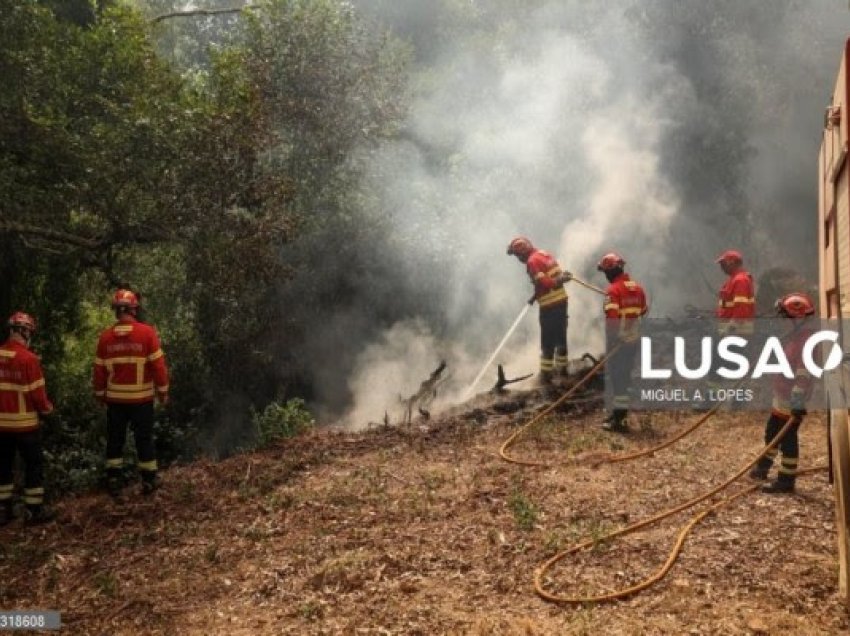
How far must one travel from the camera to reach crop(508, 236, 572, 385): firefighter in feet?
33.2

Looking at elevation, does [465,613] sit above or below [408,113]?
below

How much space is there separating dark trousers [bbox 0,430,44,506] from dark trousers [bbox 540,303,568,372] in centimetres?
625

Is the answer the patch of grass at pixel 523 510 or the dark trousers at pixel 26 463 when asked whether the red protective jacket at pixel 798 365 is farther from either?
the dark trousers at pixel 26 463

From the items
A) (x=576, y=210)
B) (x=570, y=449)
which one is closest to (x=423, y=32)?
(x=576, y=210)

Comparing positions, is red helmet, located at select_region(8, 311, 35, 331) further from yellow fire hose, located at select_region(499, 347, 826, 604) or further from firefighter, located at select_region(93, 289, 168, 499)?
yellow fire hose, located at select_region(499, 347, 826, 604)

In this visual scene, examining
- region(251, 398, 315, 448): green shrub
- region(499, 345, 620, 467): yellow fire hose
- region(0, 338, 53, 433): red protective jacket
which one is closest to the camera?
region(0, 338, 53, 433): red protective jacket

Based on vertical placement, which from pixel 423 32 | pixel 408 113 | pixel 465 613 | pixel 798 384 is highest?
pixel 423 32

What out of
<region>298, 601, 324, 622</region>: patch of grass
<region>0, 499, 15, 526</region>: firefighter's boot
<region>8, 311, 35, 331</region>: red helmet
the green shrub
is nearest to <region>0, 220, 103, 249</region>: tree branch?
<region>8, 311, 35, 331</region>: red helmet

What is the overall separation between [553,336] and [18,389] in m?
6.49

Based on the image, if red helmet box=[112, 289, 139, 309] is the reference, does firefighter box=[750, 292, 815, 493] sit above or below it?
below

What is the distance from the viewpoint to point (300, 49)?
14648mm

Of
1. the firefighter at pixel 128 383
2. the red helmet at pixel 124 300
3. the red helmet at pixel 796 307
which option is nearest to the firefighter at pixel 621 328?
the red helmet at pixel 796 307

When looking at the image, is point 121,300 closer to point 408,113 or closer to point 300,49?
point 300,49

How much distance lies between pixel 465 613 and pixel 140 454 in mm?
4069
